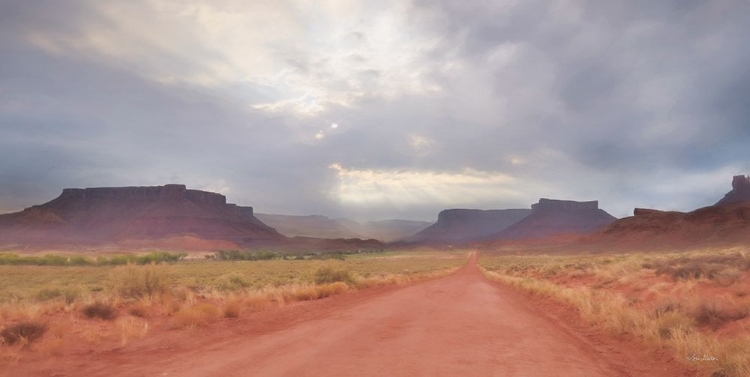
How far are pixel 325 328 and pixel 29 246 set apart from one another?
152630 mm

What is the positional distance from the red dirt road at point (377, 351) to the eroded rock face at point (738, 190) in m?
141

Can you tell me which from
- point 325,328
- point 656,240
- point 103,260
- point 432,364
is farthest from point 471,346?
point 656,240

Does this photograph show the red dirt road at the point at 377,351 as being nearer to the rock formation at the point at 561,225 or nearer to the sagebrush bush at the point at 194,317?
the sagebrush bush at the point at 194,317

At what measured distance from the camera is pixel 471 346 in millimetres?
9328

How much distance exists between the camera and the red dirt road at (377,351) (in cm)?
744

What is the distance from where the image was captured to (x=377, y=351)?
28.8 feet

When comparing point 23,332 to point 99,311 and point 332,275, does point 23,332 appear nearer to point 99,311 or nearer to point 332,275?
point 99,311

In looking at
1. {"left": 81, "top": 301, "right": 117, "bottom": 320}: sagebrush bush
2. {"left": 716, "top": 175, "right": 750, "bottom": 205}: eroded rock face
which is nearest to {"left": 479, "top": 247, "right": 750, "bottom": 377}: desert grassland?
{"left": 81, "top": 301, "right": 117, "bottom": 320}: sagebrush bush

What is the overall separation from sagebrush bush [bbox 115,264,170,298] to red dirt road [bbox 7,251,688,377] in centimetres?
556

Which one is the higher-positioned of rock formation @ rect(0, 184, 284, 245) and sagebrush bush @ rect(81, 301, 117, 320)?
rock formation @ rect(0, 184, 284, 245)

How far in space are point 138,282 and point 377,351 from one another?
455 inches

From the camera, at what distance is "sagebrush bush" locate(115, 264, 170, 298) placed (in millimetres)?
16484
